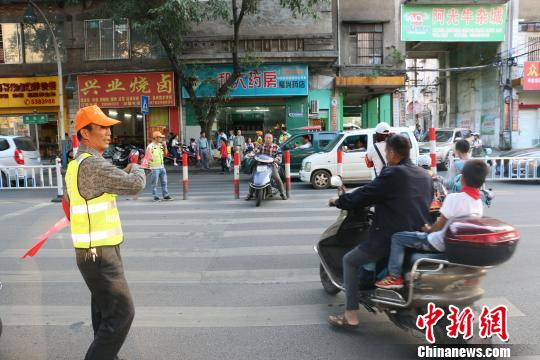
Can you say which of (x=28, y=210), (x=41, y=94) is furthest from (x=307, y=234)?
(x=41, y=94)

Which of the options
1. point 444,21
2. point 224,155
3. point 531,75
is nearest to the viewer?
point 224,155

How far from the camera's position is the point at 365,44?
2386 centimetres

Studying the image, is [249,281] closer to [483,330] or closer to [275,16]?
[483,330]

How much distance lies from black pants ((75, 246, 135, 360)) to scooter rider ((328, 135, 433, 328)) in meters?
1.82

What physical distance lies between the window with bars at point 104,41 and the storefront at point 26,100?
2.27m

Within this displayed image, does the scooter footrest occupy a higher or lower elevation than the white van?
lower

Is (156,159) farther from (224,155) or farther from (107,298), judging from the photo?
(107,298)

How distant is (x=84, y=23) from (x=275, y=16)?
9.28 meters

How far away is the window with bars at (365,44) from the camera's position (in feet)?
77.8

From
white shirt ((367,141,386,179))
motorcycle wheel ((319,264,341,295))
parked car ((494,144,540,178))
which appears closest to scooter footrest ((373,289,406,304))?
motorcycle wheel ((319,264,341,295))

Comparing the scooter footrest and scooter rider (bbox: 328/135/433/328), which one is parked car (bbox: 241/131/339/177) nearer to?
scooter rider (bbox: 328/135/433/328)

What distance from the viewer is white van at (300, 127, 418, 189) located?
42.3 ft

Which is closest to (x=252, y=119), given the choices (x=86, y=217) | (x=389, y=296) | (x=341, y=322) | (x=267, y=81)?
(x=267, y=81)

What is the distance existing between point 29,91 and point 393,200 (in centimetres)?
2300
